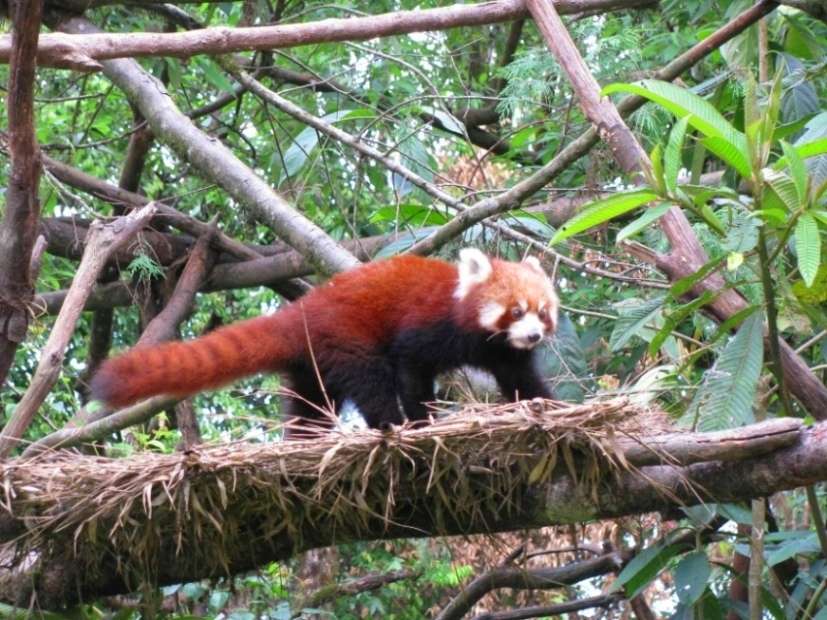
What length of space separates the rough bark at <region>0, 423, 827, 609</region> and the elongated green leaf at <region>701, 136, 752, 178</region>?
0.57 metres

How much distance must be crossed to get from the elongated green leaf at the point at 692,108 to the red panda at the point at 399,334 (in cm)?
111

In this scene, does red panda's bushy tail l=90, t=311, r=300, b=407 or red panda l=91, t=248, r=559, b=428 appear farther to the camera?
red panda l=91, t=248, r=559, b=428

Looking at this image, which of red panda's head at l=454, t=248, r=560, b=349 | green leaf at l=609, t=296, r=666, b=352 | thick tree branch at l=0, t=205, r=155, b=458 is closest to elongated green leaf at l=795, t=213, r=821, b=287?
green leaf at l=609, t=296, r=666, b=352

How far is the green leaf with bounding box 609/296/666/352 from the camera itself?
3350 millimetres

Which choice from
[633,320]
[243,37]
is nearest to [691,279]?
[633,320]

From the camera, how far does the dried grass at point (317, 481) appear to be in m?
2.70

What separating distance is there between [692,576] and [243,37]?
1922 millimetres

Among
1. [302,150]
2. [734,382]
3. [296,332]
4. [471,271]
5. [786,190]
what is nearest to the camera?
[786,190]

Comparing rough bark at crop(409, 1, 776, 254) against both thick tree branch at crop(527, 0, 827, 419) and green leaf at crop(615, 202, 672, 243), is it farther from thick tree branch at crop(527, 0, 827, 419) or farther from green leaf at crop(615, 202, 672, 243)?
green leaf at crop(615, 202, 672, 243)

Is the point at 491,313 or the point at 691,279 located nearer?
the point at 691,279

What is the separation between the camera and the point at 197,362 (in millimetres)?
3340

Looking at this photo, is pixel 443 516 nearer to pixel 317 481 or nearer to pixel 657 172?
pixel 317 481

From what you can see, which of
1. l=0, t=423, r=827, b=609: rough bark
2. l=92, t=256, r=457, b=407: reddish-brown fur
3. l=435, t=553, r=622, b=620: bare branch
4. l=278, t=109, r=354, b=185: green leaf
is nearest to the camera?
l=0, t=423, r=827, b=609: rough bark

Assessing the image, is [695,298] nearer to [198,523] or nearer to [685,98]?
[685,98]
